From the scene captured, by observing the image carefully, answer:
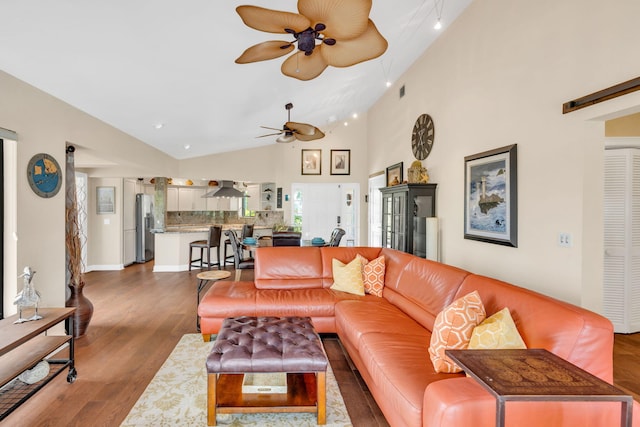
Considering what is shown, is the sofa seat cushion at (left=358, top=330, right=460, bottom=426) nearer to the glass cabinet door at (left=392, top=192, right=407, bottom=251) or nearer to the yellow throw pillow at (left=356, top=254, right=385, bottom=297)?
the yellow throw pillow at (left=356, top=254, right=385, bottom=297)

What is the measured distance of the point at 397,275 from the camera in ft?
11.1

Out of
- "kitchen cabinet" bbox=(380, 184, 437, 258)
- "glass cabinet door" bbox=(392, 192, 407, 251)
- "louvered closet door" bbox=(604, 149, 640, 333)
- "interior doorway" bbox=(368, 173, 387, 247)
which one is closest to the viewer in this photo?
"louvered closet door" bbox=(604, 149, 640, 333)

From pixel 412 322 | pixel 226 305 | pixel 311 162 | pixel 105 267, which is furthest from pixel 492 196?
pixel 105 267

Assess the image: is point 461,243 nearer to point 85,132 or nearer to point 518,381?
point 518,381

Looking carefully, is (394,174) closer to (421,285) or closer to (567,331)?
(421,285)

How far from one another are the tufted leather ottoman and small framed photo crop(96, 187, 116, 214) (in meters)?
5.90

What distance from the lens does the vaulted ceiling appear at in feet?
6.99

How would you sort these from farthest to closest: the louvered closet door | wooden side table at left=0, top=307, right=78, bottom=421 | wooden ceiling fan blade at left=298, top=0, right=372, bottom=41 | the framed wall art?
the louvered closet door < the framed wall art < wooden side table at left=0, top=307, right=78, bottom=421 < wooden ceiling fan blade at left=298, top=0, right=372, bottom=41

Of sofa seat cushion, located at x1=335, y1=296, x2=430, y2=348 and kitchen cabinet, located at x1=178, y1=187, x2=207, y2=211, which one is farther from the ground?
kitchen cabinet, located at x1=178, y1=187, x2=207, y2=211

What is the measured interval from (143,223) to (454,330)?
7653mm

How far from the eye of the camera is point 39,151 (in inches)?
115

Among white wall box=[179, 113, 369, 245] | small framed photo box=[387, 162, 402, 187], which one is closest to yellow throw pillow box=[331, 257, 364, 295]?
small framed photo box=[387, 162, 402, 187]

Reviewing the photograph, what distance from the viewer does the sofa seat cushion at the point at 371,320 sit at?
7.95ft

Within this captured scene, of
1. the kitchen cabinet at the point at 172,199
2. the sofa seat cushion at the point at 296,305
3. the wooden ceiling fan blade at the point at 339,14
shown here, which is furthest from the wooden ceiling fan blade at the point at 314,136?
the kitchen cabinet at the point at 172,199
